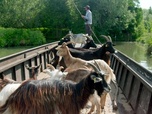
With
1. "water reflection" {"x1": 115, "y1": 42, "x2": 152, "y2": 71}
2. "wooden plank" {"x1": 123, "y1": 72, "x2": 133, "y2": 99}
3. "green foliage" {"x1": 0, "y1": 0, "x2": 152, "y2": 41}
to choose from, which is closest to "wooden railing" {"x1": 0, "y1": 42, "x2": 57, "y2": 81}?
"wooden plank" {"x1": 123, "y1": 72, "x2": 133, "y2": 99}

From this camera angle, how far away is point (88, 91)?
3514mm

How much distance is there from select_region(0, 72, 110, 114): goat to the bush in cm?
2854

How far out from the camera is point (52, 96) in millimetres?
3422

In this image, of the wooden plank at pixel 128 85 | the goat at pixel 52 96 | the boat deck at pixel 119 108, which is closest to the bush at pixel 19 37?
the wooden plank at pixel 128 85

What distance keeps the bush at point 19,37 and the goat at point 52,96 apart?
1124 inches

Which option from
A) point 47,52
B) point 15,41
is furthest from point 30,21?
point 47,52

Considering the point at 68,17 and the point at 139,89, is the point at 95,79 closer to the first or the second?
the point at 139,89

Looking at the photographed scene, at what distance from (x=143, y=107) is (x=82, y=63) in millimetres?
1868

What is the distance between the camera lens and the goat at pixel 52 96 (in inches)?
132

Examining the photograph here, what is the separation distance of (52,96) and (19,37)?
1149 inches

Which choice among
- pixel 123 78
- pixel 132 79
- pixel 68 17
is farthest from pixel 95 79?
pixel 68 17

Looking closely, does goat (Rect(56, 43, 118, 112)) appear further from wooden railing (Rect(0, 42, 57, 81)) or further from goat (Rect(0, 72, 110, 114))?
goat (Rect(0, 72, 110, 114))

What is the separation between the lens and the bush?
31.1 meters

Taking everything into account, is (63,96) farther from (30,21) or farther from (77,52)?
(30,21)
